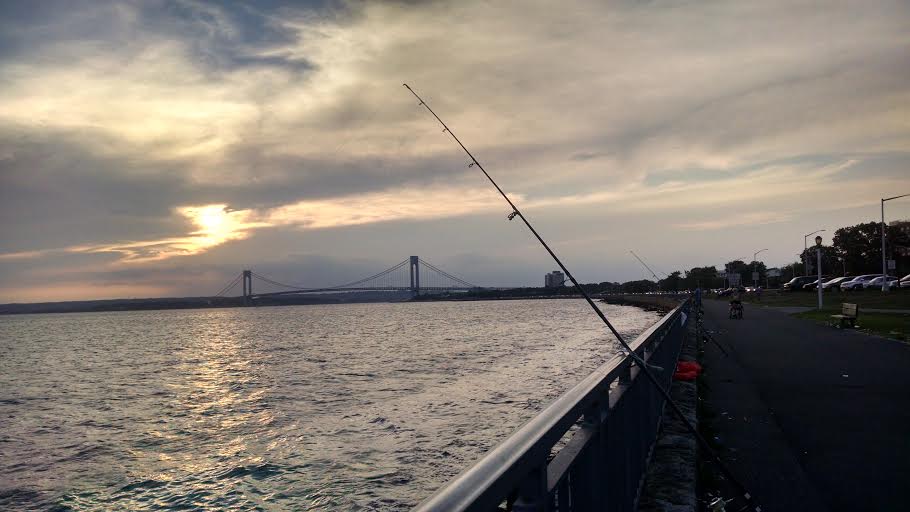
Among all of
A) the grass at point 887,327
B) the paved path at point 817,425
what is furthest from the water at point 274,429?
the grass at point 887,327

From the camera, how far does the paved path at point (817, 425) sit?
5336 millimetres

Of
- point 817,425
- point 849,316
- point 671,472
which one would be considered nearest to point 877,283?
point 849,316

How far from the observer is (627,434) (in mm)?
4125

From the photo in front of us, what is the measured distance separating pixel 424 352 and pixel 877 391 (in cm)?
3279

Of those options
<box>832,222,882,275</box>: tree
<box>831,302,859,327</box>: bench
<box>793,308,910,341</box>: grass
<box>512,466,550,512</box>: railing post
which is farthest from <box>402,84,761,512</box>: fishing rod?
<box>832,222,882,275</box>: tree

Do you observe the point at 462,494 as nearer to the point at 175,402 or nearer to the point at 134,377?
the point at 175,402

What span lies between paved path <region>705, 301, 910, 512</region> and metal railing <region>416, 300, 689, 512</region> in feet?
4.96

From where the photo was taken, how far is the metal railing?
1.73 m

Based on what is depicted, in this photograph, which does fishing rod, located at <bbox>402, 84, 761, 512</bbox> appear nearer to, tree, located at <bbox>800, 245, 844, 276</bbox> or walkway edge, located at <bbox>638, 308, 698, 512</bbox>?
walkway edge, located at <bbox>638, 308, 698, 512</bbox>

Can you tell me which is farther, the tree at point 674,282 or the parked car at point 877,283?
the tree at point 674,282

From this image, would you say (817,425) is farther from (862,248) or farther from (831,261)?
(831,261)

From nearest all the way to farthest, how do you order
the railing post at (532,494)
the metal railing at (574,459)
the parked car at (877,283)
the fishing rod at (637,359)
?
1. the metal railing at (574,459)
2. the railing post at (532,494)
3. the fishing rod at (637,359)
4. the parked car at (877,283)

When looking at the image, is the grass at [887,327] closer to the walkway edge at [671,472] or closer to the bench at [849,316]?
the bench at [849,316]

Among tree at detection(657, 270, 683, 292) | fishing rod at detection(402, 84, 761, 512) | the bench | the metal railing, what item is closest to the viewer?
the metal railing
